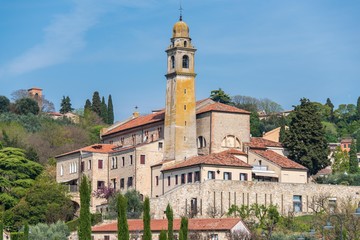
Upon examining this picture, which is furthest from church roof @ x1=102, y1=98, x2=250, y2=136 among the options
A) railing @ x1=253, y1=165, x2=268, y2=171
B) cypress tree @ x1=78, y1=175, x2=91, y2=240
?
cypress tree @ x1=78, y1=175, x2=91, y2=240

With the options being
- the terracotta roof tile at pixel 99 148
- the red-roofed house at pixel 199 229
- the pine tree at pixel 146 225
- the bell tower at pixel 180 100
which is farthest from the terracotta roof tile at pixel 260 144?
the pine tree at pixel 146 225

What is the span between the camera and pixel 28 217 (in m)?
97.8

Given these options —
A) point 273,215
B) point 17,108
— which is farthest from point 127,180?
point 17,108

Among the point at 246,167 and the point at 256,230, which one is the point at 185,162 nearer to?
the point at 246,167

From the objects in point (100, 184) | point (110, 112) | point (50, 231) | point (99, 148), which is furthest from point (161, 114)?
point (110, 112)

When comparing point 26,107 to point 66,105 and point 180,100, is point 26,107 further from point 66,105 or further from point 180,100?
point 180,100

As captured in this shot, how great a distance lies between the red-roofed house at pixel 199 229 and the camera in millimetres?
85000

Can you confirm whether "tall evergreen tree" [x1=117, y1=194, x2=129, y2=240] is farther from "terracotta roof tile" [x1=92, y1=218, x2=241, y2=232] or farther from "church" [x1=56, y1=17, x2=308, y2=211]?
"church" [x1=56, y1=17, x2=308, y2=211]

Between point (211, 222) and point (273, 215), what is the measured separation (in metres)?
6.92

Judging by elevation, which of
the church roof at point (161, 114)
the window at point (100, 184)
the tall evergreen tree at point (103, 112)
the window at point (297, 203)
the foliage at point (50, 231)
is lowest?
the foliage at point (50, 231)

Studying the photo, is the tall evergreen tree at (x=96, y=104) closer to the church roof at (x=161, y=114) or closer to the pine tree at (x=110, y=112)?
the pine tree at (x=110, y=112)

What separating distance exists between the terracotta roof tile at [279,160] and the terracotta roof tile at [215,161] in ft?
11.1

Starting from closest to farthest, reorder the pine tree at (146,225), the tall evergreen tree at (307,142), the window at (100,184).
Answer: the pine tree at (146,225) → the window at (100,184) → the tall evergreen tree at (307,142)

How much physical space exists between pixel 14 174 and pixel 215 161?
19.6 metres
